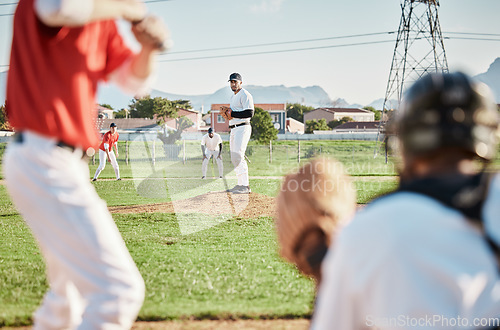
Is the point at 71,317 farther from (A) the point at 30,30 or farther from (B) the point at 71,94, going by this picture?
(A) the point at 30,30

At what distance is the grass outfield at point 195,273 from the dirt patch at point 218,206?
847 mm

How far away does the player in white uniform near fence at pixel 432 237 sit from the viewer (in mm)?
1267

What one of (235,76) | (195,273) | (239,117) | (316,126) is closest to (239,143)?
(239,117)

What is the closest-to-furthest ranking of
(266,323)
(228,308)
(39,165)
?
(39,165), (266,323), (228,308)

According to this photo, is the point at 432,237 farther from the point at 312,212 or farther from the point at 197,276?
the point at 197,276

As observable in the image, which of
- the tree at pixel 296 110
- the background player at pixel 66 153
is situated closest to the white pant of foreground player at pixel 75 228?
the background player at pixel 66 153

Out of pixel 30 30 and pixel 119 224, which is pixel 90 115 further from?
pixel 119 224

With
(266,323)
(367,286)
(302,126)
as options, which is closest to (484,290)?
(367,286)

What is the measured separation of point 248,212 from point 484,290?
8.43 m

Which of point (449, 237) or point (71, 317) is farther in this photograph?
point (71, 317)

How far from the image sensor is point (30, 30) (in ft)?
8.04

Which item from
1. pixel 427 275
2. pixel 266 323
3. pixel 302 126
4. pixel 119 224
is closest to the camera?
pixel 427 275

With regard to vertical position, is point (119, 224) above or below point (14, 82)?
below

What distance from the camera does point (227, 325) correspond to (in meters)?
3.85
